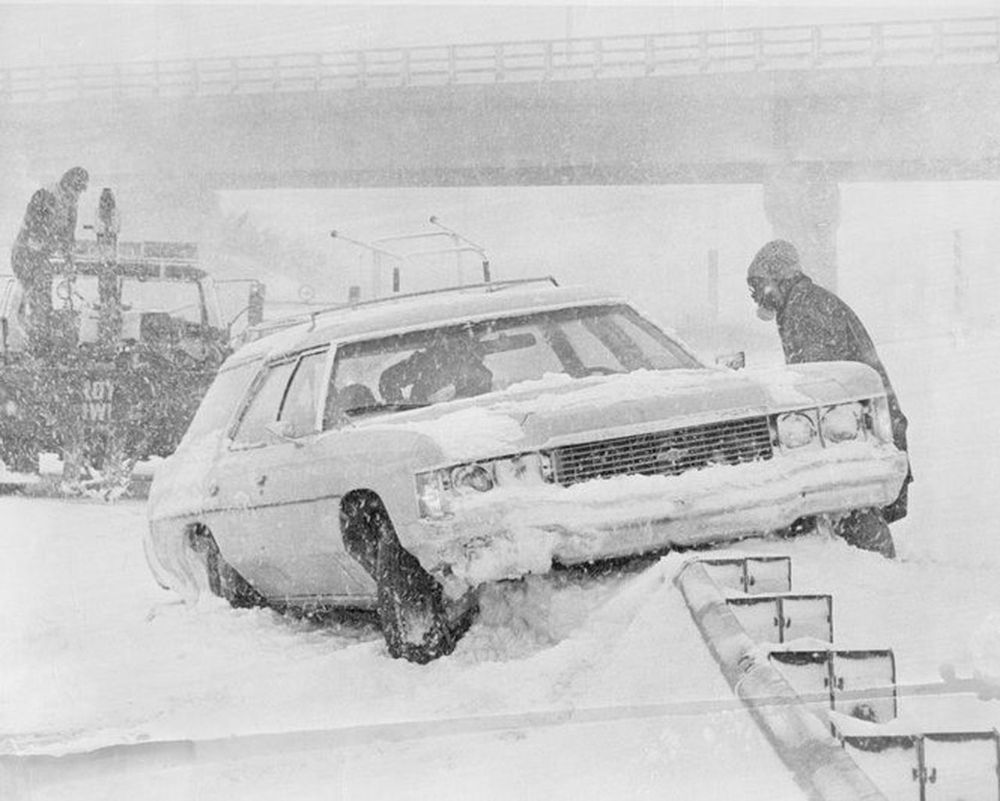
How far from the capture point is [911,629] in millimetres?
3309

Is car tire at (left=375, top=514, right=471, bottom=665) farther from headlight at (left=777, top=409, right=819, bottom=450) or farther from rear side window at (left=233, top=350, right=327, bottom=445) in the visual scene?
headlight at (left=777, top=409, right=819, bottom=450)

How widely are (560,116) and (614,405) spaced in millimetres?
1334

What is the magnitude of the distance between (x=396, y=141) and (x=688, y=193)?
0.89 meters

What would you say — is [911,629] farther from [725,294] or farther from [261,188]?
[261,188]

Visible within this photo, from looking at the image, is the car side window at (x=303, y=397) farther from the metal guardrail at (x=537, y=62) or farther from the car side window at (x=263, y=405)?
the metal guardrail at (x=537, y=62)

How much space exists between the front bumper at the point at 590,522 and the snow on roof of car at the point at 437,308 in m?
0.72

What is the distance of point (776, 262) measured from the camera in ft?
12.7

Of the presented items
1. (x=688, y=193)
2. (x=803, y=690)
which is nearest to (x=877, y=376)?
(x=688, y=193)

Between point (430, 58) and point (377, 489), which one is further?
point (430, 58)

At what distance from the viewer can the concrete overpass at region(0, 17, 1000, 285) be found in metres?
4.02

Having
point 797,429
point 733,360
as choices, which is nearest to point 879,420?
point 797,429

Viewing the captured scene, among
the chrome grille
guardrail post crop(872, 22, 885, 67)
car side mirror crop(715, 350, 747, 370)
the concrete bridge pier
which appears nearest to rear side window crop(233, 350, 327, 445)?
the chrome grille

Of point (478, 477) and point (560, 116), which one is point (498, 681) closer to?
point (478, 477)

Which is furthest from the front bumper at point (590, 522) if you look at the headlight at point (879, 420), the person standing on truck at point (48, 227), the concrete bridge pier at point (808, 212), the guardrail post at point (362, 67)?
the person standing on truck at point (48, 227)
